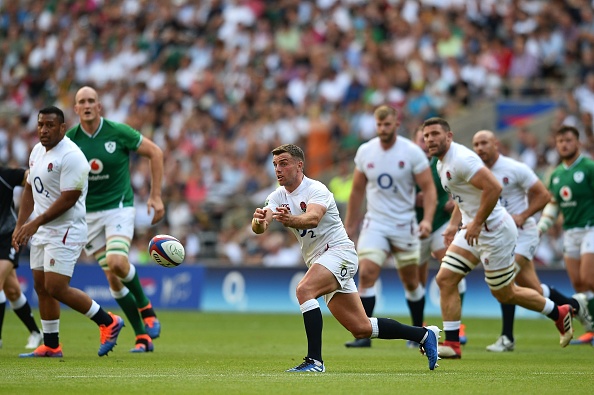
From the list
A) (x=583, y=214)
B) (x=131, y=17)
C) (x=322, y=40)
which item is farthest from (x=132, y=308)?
(x=131, y=17)

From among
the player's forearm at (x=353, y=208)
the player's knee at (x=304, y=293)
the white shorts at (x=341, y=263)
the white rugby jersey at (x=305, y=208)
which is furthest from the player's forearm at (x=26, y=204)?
the player's forearm at (x=353, y=208)

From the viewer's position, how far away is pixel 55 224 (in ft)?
40.2

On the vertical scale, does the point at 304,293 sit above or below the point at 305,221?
below

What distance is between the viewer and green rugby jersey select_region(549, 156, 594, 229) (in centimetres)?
1536

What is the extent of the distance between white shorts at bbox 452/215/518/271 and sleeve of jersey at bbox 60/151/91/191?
4.31m

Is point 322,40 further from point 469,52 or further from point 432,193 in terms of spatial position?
point 432,193

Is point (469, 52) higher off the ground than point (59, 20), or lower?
lower

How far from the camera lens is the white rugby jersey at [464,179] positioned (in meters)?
12.2

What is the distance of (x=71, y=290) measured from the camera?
12234 millimetres

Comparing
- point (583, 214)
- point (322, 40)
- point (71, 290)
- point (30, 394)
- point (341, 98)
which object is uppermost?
point (322, 40)

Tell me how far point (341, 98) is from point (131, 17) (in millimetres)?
8965

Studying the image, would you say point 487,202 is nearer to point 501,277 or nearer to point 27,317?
point 501,277

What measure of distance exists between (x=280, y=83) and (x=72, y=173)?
1695 centimetres

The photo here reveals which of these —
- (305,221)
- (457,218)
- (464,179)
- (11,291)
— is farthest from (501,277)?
(11,291)
